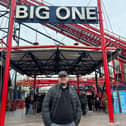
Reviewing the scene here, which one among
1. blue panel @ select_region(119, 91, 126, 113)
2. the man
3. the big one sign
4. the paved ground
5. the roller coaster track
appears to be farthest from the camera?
the roller coaster track

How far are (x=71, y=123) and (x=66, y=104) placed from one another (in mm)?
359

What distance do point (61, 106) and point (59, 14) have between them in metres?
7.30

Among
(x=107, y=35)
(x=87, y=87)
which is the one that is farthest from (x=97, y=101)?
(x=87, y=87)

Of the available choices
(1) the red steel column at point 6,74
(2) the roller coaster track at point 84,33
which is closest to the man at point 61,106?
(1) the red steel column at point 6,74

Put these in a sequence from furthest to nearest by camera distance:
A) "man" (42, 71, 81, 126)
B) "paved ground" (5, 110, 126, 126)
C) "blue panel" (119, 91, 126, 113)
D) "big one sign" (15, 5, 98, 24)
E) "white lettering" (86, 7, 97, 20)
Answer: "blue panel" (119, 91, 126, 113), "white lettering" (86, 7, 97, 20), "big one sign" (15, 5, 98, 24), "paved ground" (5, 110, 126, 126), "man" (42, 71, 81, 126)

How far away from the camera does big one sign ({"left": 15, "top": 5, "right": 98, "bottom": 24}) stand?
8555mm

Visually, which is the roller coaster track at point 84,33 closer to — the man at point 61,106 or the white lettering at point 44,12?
the white lettering at point 44,12

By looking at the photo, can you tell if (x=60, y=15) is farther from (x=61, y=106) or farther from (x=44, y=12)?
(x=61, y=106)

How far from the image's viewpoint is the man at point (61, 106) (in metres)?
2.52

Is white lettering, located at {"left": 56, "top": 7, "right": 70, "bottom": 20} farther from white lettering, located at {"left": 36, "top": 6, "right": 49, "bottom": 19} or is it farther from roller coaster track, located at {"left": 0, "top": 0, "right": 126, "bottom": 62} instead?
roller coaster track, located at {"left": 0, "top": 0, "right": 126, "bottom": 62}

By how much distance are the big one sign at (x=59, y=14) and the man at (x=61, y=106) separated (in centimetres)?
670

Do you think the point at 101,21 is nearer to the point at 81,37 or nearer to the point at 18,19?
the point at 18,19

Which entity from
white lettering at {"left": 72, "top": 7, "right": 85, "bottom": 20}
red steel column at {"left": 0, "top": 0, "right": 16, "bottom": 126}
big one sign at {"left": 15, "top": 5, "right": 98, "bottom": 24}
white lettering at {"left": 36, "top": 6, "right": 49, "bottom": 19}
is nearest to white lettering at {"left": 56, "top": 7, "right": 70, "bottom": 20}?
big one sign at {"left": 15, "top": 5, "right": 98, "bottom": 24}

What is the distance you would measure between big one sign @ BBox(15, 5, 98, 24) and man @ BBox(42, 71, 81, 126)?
670 cm
